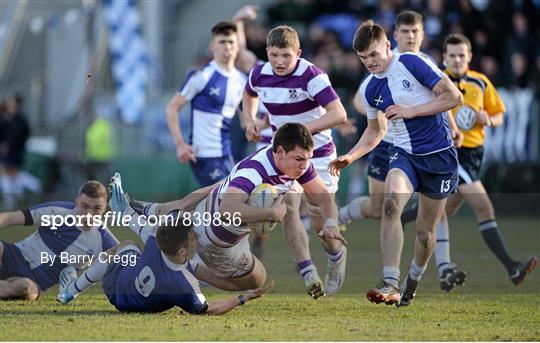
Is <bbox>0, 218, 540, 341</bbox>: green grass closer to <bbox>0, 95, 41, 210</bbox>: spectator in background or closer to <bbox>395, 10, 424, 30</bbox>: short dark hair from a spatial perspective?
<bbox>395, 10, 424, 30</bbox>: short dark hair

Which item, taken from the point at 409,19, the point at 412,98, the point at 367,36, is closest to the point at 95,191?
the point at 367,36

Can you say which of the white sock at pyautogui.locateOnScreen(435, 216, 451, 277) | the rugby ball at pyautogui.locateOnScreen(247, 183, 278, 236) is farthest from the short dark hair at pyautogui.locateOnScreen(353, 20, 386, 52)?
the white sock at pyautogui.locateOnScreen(435, 216, 451, 277)

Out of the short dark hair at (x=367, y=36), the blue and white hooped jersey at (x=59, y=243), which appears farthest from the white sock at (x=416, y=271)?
the blue and white hooped jersey at (x=59, y=243)

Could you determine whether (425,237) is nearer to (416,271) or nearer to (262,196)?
(416,271)

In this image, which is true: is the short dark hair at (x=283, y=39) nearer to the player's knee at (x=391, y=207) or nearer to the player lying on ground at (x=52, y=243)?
the player's knee at (x=391, y=207)

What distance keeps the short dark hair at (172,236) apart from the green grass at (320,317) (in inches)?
17.1

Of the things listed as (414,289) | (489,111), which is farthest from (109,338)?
(489,111)

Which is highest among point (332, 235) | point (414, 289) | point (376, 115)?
point (376, 115)

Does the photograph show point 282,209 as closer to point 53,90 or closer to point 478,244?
point 478,244

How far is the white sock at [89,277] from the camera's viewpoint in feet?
30.9

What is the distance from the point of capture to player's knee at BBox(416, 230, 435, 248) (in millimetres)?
9688

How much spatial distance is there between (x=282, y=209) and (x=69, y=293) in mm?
2019

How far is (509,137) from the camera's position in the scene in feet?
63.6

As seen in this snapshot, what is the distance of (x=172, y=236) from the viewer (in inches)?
361
